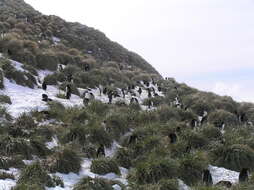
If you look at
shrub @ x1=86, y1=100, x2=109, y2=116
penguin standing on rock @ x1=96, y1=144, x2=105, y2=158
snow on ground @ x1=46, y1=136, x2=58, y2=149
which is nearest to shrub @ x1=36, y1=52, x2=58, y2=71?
shrub @ x1=86, y1=100, x2=109, y2=116

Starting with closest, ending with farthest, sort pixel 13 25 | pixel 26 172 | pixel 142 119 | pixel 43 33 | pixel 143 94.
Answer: pixel 26 172
pixel 142 119
pixel 143 94
pixel 13 25
pixel 43 33

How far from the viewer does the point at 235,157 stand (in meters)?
12.8

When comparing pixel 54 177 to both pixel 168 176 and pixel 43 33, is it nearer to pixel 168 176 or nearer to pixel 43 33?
pixel 168 176

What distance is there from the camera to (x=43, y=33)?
3625 cm

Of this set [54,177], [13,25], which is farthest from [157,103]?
[13,25]

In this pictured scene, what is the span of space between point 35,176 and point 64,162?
1.40 m

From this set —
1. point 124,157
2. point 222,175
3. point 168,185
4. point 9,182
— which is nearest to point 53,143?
point 124,157

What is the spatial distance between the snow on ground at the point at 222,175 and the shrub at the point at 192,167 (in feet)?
1.33

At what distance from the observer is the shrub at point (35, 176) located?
924 centimetres

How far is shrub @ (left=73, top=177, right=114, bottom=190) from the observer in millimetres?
9500

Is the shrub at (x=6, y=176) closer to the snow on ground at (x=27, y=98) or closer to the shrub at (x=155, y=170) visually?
the shrub at (x=155, y=170)

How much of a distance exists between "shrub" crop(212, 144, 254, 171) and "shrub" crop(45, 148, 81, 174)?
442 cm

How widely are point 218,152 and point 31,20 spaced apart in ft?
106

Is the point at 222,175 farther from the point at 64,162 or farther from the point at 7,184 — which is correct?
the point at 7,184
